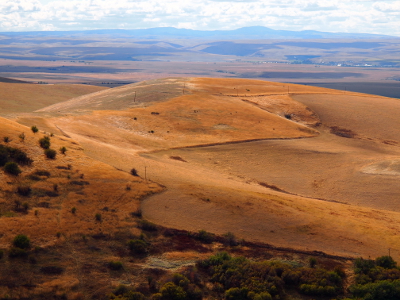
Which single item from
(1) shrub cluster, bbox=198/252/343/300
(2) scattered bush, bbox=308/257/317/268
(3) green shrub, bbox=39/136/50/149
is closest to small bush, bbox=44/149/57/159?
(3) green shrub, bbox=39/136/50/149

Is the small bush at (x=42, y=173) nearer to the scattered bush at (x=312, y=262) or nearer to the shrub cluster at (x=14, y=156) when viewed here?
the shrub cluster at (x=14, y=156)

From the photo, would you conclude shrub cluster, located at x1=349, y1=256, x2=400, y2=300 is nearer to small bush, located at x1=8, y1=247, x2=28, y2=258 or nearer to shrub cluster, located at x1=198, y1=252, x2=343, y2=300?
shrub cluster, located at x1=198, y1=252, x2=343, y2=300

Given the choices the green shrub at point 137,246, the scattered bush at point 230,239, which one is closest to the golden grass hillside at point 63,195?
the green shrub at point 137,246

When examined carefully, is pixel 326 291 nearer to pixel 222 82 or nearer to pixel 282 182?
pixel 282 182

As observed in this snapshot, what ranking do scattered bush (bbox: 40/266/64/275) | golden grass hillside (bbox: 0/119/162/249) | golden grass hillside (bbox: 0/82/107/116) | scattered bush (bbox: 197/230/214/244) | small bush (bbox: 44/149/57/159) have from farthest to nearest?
1. golden grass hillside (bbox: 0/82/107/116)
2. small bush (bbox: 44/149/57/159)
3. scattered bush (bbox: 197/230/214/244)
4. golden grass hillside (bbox: 0/119/162/249)
5. scattered bush (bbox: 40/266/64/275)

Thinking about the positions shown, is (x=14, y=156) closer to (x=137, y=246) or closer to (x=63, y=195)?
(x=63, y=195)

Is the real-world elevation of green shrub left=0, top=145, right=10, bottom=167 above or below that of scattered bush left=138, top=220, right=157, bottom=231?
above

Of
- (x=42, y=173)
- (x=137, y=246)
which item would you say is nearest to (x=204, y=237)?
(x=137, y=246)

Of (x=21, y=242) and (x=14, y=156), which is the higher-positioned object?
(x=14, y=156)

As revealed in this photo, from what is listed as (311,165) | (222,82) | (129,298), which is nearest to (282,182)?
(311,165)
